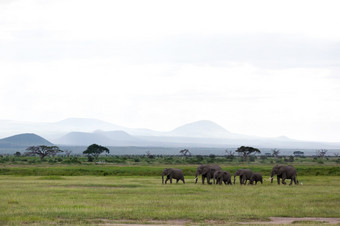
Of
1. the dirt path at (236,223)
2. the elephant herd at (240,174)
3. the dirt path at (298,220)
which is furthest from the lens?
the elephant herd at (240,174)

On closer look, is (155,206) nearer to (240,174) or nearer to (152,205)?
(152,205)

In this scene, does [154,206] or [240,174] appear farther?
[240,174]

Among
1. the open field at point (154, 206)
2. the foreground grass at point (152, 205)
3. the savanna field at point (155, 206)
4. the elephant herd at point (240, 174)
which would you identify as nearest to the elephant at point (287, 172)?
the elephant herd at point (240, 174)

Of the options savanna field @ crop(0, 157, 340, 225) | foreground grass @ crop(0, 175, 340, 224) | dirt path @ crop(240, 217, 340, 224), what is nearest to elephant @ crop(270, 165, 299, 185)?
savanna field @ crop(0, 157, 340, 225)

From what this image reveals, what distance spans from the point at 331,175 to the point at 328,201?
36252 millimetres

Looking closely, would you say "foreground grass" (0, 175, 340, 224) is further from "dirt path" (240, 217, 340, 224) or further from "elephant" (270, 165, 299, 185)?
"elephant" (270, 165, 299, 185)

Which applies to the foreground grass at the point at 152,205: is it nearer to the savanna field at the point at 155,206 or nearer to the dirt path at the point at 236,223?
the savanna field at the point at 155,206

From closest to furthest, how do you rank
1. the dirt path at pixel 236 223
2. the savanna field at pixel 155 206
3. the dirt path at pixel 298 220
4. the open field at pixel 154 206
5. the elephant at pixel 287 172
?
the dirt path at pixel 236 223
the dirt path at pixel 298 220
the savanna field at pixel 155 206
the open field at pixel 154 206
the elephant at pixel 287 172

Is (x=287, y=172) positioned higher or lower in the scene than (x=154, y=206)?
higher

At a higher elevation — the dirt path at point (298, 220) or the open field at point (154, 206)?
the open field at point (154, 206)

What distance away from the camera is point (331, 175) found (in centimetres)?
6675

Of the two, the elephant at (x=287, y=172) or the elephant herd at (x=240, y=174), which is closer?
the elephant herd at (x=240, y=174)

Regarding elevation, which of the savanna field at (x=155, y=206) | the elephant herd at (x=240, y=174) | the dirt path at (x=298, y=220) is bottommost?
the dirt path at (x=298, y=220)

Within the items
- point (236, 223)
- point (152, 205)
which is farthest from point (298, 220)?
point (152, 205)
